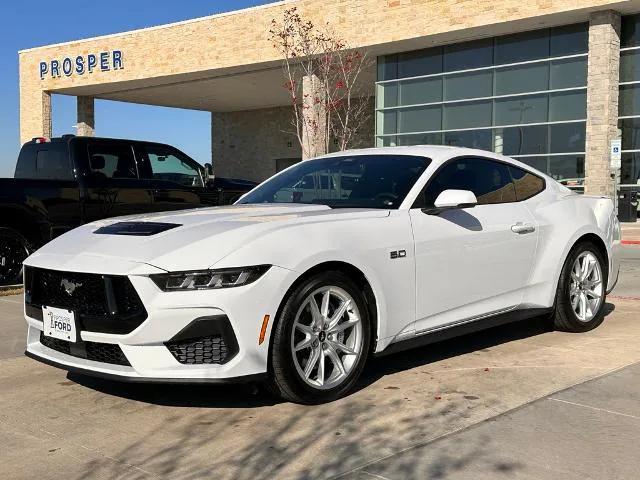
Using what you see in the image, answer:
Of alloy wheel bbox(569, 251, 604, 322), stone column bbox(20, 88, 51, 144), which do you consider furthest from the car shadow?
stone column bbox(20, 88, 51, 144)

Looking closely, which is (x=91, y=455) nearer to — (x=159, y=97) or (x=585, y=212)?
(x=585, y=212)

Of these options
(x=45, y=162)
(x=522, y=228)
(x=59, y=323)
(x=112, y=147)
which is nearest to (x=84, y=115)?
(x=45, y=162)

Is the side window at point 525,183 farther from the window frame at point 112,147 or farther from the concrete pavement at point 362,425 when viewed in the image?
the window frame at point 112,147

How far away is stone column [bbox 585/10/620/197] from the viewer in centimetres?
2072

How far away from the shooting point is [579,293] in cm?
604

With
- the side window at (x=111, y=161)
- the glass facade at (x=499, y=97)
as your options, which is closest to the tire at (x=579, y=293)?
the side window at (x=111, y=161)

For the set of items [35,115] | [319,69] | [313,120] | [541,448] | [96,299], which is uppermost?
[319,69]

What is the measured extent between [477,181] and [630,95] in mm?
18320

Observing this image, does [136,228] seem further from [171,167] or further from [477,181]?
[171,167]

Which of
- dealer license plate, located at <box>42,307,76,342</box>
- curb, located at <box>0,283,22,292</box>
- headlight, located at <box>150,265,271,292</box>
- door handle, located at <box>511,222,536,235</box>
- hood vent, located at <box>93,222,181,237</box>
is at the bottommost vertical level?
curb, located at <box>0,283,22,292</box>

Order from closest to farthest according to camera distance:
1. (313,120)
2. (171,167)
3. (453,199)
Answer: (453,199), (171,167), (313,120)

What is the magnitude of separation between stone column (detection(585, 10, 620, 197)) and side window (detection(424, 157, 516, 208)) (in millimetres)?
16463

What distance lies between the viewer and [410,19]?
77.8 ft

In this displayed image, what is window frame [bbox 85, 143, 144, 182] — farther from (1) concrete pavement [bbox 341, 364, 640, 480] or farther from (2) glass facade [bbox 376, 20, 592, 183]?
(2) glass facade [bbox 376, 20, 592, 183]
